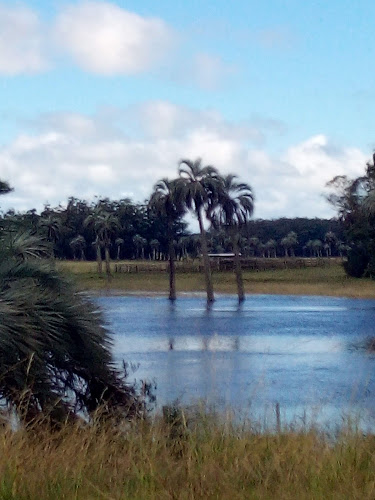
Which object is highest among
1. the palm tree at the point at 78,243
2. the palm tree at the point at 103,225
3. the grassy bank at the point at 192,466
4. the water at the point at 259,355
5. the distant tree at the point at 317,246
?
the palm tree at the point at 103,225

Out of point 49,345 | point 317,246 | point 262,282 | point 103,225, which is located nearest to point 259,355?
point 49,345

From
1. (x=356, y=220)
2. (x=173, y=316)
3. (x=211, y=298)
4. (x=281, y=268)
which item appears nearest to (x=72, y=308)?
(x=173, y=316)

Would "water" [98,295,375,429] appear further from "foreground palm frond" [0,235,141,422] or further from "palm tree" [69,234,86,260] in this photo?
"palm tree" [69,234,86,260]

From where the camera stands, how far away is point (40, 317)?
1009cm

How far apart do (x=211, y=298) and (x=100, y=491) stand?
52092 mm

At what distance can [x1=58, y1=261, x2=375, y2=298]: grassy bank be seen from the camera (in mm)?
65500

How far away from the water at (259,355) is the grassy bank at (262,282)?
12.6m

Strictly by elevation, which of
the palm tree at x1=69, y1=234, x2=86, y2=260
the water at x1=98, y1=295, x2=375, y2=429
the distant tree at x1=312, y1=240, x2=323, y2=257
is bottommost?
the water at x1=98, y1=295, x2=375, y2=429

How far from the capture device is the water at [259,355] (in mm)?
12750

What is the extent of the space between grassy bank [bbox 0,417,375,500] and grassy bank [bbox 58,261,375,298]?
5449 centimetres

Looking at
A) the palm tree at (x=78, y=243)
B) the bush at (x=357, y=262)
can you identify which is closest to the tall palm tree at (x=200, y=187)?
the bush at (x=357, y=262)

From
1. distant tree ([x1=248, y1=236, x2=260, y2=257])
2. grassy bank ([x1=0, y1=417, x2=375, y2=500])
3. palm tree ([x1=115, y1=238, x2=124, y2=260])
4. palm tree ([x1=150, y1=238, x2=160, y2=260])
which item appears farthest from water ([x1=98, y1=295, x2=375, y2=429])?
distant tree ([x1=248, y1=236, x2=260, y2=257])

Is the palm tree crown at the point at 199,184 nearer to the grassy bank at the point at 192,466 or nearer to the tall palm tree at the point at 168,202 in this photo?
the tall palm tree at the point at 168,202

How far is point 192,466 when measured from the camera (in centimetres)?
620
